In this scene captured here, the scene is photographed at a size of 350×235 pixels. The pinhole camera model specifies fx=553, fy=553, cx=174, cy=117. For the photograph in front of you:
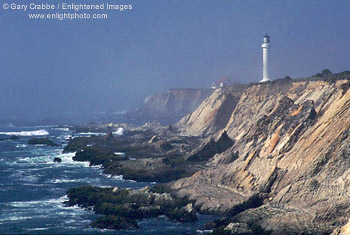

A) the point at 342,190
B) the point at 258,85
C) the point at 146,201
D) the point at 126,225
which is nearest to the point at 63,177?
the point at 146,201

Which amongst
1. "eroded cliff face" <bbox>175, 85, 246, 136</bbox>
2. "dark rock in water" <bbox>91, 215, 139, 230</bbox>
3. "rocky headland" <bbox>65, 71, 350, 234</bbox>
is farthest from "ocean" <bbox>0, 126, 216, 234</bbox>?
"eroded cliff face" <bbox>175, 85, 246, 136</bbox>

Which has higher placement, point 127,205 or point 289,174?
point 289,174

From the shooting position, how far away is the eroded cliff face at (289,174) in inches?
2437

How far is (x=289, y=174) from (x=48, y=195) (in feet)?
119

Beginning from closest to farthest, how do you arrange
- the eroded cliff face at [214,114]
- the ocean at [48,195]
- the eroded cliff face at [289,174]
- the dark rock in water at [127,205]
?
the eroded cliff face at [289,174] < the ocean at [48,195] < the dark rock in water at [127,205] < the eroded cliff face at [214,114]

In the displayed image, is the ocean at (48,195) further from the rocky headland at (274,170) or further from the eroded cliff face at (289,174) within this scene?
the eroded cliff face at (289,174)

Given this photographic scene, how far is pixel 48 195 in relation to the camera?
84.1 metres

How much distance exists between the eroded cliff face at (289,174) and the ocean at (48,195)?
8.04m

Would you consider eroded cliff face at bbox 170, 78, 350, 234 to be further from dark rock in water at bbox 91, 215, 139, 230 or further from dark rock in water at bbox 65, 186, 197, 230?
dark rock in water at bbox 91, 215, 139, 230

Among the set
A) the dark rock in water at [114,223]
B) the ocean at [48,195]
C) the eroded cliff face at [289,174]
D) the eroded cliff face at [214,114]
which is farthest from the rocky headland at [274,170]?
the eroded cliff face at [214,114]

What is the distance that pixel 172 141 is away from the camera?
144 metres

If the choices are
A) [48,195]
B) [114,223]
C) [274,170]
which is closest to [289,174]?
[274,170]

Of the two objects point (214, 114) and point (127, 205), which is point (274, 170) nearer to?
point (127, 205)

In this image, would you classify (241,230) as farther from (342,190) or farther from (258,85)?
(258,85)
